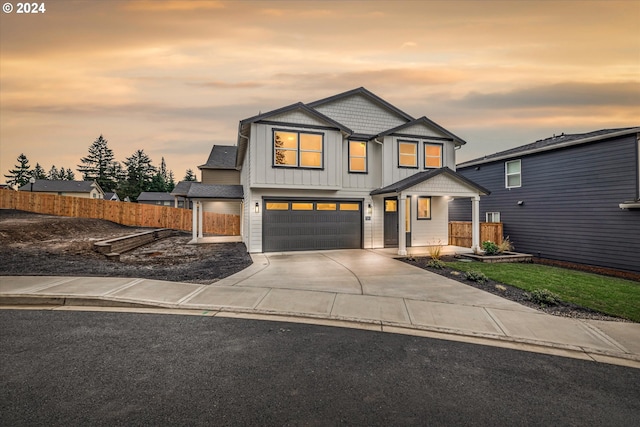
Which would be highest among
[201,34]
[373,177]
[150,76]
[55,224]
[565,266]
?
→ [150,76]

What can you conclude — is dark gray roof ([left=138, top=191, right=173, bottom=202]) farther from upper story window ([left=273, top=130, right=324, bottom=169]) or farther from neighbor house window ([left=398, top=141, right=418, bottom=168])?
neighbor house window ([left=398, top=141, right=418, bottom=168])

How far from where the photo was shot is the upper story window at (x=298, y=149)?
→ 13.9 meters

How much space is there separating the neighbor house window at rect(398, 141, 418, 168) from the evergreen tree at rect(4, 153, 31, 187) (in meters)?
108

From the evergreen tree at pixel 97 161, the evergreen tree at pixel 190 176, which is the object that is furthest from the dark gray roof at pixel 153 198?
the evergreen tree at pixel 190 176

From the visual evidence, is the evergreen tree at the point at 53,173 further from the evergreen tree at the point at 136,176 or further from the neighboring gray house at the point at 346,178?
the neighboring gray house at the point at 346,178

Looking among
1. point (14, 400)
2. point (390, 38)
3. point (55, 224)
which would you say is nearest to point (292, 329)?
point (14, 400)

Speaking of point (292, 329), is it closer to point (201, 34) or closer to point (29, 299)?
point (29, 299)

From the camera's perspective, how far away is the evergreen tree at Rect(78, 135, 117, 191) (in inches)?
2781

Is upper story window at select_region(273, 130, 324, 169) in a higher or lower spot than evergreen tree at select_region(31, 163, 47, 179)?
lower

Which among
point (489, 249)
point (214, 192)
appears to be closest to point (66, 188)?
point (214, 192)

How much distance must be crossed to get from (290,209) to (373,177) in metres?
5.24

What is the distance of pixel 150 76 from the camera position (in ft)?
59.7

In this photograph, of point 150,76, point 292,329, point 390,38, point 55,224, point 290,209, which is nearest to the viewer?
point 292,329

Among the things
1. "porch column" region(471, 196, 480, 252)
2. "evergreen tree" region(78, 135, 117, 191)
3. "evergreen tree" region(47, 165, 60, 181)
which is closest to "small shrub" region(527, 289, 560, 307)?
"porch column" region(471, 196, 480, 252)
